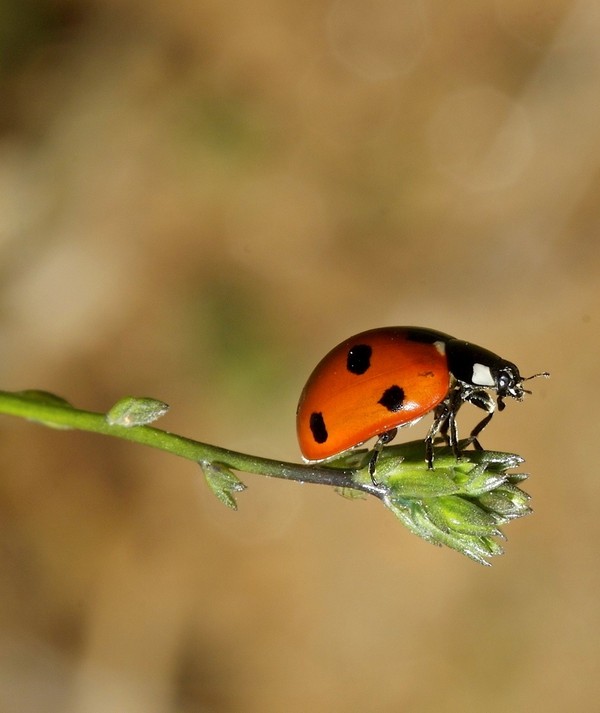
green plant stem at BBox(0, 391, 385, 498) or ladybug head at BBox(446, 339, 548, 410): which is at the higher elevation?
ladybug head at BBox(446, 339, 548, 410)

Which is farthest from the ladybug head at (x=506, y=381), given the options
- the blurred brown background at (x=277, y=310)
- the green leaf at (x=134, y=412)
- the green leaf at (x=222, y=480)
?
the blurred brown background at (x=277, y=310)

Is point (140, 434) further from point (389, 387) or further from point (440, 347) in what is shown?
point (440, 347)

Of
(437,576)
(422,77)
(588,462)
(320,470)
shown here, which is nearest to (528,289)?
(588,462)

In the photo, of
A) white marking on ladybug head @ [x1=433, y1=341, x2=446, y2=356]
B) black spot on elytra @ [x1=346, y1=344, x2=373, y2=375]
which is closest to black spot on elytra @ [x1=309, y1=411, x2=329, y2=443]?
black spot on elytra @ [x1=346, y1=344, x2=373, y2=375]

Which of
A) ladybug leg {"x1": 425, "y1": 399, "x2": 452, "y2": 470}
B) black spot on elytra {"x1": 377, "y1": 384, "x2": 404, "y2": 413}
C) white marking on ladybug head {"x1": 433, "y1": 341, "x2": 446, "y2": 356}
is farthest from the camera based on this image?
white marking on ladybug head {"x1": 433, "y1": 341, "x2": 446, "y2": 356}

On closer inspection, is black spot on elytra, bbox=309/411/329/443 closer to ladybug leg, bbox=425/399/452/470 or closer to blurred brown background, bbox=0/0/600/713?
ladybug leg, bbox=425/399/452/470

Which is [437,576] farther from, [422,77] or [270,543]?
[422,77]
